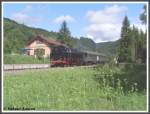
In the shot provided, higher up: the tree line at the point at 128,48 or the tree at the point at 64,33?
the tree at the point at 64,33

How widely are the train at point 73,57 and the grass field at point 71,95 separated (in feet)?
1.62

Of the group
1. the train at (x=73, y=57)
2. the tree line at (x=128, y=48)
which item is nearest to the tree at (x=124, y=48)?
the tree line at (x=128, y=48)

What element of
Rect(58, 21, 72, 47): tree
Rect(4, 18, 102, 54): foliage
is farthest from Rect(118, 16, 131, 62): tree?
Rect(58, 21, 72, 47): tree

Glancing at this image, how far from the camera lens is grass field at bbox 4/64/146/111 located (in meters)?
7.14

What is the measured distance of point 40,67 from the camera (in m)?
11.2

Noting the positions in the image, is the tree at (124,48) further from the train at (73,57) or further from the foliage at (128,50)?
the train at (73,57)

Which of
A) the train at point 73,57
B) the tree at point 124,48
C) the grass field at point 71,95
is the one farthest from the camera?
the train at point 73,57

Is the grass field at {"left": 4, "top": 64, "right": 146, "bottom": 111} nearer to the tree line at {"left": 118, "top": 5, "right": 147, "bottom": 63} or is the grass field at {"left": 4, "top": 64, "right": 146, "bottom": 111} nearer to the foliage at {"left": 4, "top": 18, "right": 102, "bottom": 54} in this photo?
the tree line at {"left": 118, "top": 5, "right": 147, "bottom": 63}

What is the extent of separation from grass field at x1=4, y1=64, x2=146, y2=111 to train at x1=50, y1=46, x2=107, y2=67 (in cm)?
49

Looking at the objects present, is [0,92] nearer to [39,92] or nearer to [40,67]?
[39,92]

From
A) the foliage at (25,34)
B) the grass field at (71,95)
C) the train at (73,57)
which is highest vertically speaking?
the foliage at (25,34)

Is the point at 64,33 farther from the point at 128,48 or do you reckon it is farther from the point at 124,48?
the point at 128,48

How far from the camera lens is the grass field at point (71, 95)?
7.14 meters

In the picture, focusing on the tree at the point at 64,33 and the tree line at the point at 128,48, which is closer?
the tree at the point at 64,33
